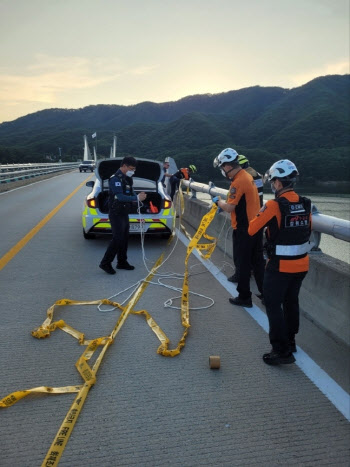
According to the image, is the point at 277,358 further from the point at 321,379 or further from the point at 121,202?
the point at 121,202

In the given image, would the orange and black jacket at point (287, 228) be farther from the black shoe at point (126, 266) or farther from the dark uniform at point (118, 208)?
the black shoe at point (126, 266)

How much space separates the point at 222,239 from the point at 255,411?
18.9ft

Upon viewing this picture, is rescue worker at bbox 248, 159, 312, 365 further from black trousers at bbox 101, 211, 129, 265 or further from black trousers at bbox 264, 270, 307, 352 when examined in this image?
black trousers at bbox 101, 211, 129, 265

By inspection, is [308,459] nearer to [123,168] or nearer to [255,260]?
[255,260]

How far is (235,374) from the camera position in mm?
3441

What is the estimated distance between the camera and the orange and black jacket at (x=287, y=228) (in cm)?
354

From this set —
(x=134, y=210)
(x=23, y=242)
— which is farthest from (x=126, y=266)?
(x=23, y=242)

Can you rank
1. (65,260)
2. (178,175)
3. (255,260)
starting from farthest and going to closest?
1. (178,175)
2. (65,260)
3. (255,260)

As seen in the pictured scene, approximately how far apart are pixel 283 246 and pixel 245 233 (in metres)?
1.53

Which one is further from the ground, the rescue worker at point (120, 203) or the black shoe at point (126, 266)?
the rescue worker at point (120, 203)

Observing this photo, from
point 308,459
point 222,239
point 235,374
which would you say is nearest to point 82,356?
point 235,374

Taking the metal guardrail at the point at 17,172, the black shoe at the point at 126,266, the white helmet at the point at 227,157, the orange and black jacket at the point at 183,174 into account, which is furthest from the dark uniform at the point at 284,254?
the metal guardrail at the point at 17,172

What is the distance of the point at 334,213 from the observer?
9.69 metres

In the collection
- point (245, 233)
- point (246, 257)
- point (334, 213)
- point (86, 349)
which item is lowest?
point (86, 349)
